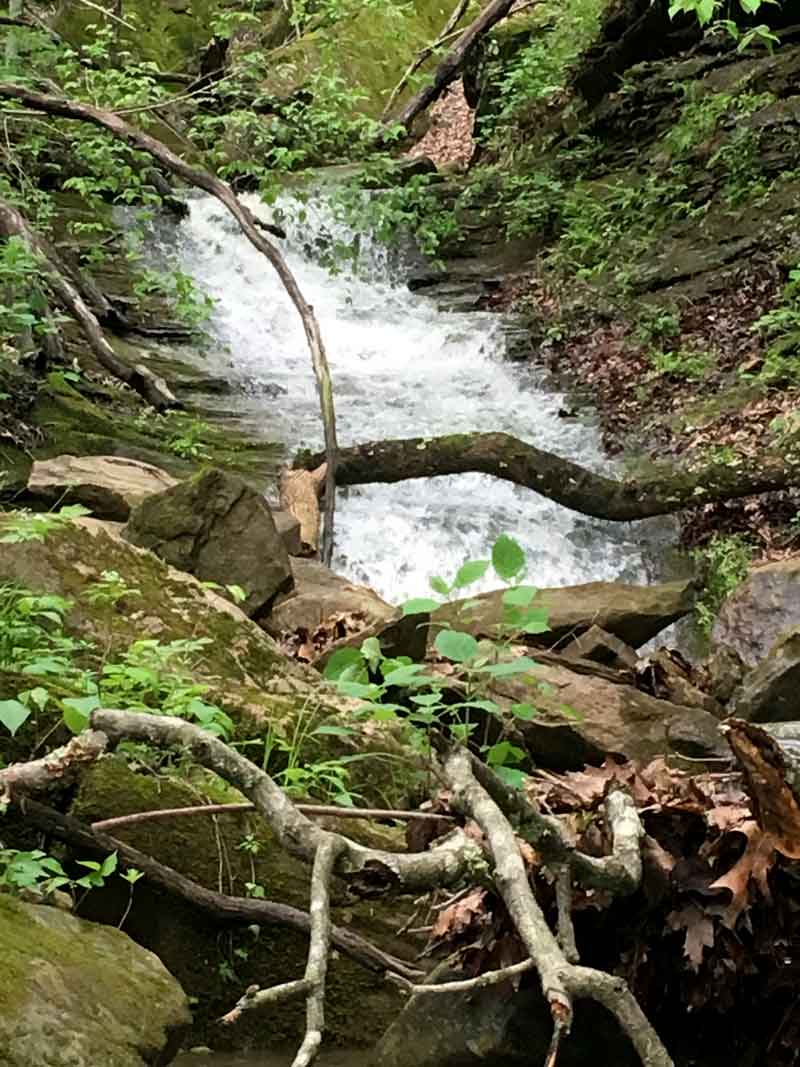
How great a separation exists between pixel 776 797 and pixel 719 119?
41.4 ft

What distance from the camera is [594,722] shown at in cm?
454

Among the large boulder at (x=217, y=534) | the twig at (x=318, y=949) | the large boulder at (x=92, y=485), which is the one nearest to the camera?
the twig at (x=318, y=949)

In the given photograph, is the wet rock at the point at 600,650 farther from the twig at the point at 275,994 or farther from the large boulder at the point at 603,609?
the twig at the point at 275,994

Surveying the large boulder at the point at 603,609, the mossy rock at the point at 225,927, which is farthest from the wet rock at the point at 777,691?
the mossy rock at the point at 225,927

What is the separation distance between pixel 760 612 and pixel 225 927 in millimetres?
4009

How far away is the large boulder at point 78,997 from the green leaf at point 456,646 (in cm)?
92

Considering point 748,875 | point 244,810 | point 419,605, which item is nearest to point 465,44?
point 419,605

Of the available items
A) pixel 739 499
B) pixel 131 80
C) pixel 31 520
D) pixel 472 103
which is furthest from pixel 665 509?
pixel 472 103

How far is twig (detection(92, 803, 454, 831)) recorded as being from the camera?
84.4 inches

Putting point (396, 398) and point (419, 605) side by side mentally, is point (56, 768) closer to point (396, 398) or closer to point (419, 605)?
point (419, 605)

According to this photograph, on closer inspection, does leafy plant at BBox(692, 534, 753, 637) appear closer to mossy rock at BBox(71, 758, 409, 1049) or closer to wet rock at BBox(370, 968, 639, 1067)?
mossy rock at BBox(71, 758, 409, 1049)

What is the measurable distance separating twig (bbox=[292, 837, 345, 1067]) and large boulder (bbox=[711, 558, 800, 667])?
452 cm

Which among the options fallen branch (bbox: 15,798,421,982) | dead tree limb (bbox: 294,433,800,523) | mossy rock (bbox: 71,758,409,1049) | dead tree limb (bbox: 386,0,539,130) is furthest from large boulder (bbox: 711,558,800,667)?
dead tree limb (bbox: 386,0,539,130)

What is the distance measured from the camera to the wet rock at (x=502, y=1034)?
219cm
